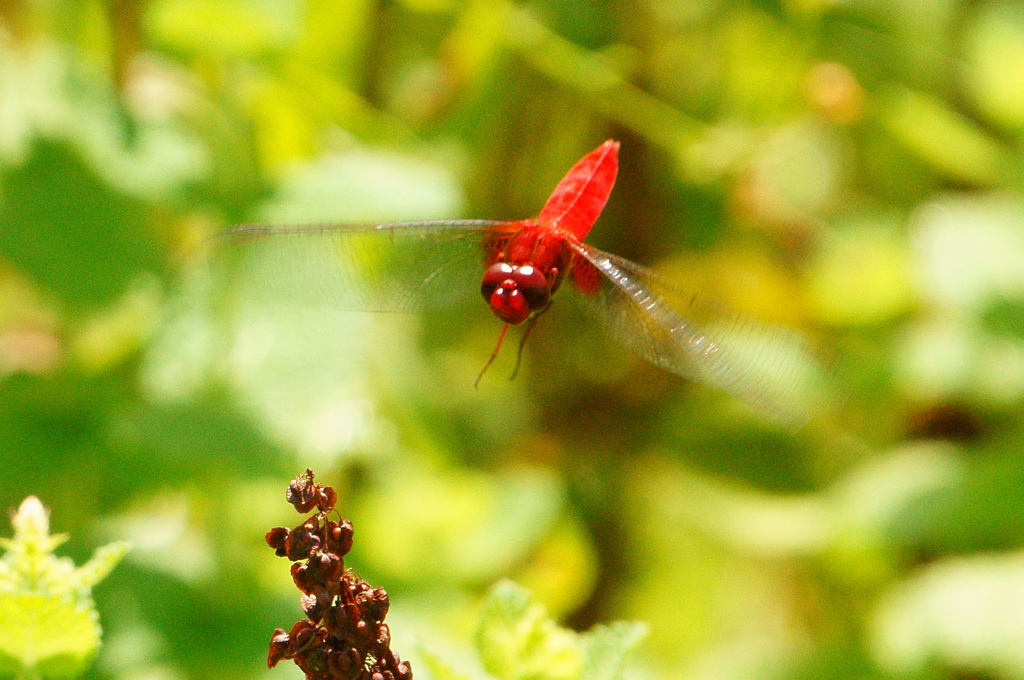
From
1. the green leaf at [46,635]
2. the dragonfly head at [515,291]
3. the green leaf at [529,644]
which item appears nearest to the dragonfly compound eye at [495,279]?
the dragonfly head at [515,291]

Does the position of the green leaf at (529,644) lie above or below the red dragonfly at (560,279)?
below

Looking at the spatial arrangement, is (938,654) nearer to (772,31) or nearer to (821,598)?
(821,598)

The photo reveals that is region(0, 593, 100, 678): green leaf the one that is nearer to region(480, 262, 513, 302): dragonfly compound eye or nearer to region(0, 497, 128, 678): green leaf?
region(0, 497, 128, 678): green leaf

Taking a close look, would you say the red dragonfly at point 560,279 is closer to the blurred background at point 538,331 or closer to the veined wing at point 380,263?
the veined wing at point 380,263

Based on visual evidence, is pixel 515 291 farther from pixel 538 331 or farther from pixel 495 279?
pixel 538 331

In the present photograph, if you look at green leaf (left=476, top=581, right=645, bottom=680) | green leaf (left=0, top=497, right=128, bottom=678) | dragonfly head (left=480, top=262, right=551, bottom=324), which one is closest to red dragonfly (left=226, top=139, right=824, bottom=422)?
dragonfly head (left=480, top=262, right=551, bottom=324)

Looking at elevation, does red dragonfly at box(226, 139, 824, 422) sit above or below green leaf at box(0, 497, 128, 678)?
above
